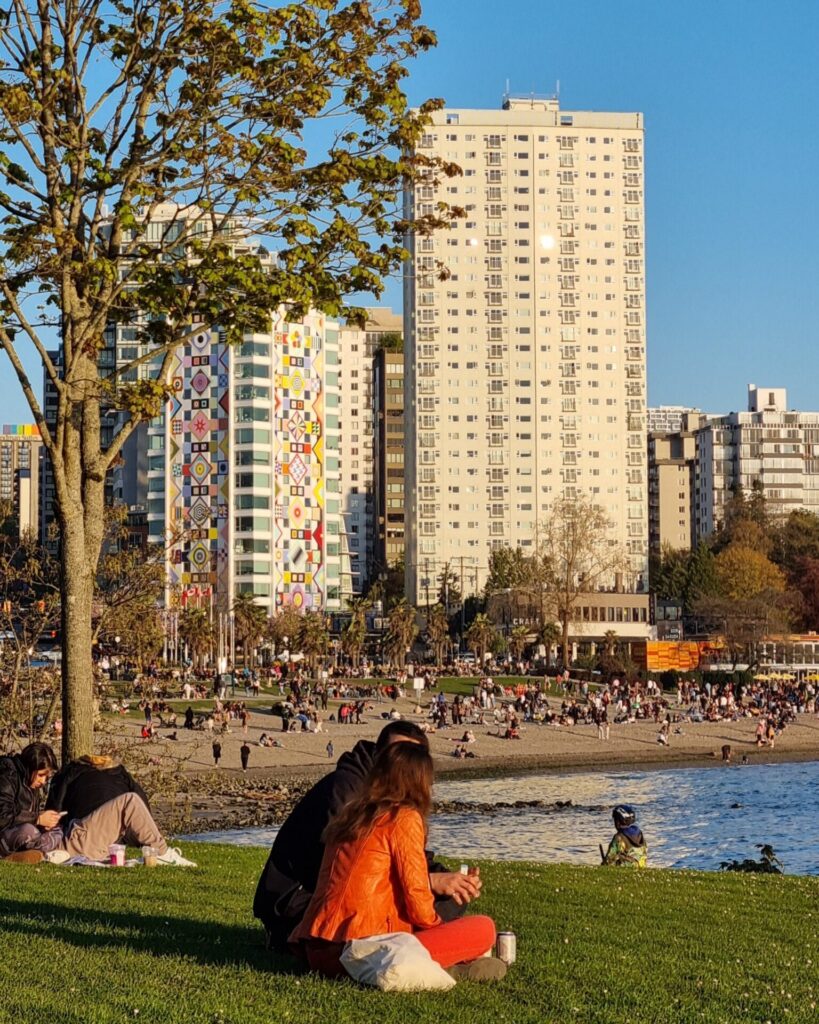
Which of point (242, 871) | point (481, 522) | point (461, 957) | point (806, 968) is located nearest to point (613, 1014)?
point (461, 957)

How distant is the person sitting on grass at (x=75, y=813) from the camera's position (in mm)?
14328

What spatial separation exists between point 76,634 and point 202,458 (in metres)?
114

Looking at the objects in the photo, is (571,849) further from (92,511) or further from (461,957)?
(461,957)

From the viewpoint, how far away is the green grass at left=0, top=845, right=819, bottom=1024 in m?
7.29

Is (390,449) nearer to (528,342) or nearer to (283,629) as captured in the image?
(528,342)

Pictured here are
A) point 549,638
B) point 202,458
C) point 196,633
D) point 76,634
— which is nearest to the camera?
point 76,634

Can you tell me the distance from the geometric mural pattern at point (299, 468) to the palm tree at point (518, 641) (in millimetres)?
17341

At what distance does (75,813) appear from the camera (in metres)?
15.0

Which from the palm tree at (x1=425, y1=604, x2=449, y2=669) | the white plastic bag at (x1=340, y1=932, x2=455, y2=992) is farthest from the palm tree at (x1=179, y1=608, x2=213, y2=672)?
the white plastic bag at (x1=340, y1=932, x2=455, y2=992)

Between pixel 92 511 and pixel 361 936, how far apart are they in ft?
31.2

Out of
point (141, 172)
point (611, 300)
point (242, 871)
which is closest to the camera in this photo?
point (242, 871)

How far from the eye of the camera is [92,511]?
647 inches

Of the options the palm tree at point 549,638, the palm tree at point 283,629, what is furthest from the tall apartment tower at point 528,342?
the palm tree at point 283,629

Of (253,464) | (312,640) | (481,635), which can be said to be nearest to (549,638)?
(481,635)
